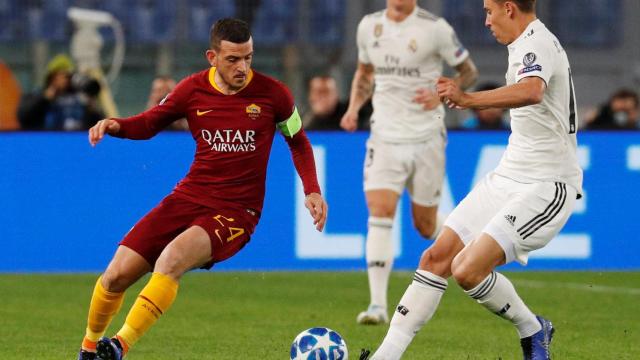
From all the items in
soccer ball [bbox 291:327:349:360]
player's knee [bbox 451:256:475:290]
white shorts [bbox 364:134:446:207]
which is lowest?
white shorts [bbox 364:134:446:207]

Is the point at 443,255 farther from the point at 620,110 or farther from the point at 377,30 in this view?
the point at 620,110

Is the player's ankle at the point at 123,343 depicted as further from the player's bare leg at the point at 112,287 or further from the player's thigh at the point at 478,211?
the player's thigh at the point at 478,211

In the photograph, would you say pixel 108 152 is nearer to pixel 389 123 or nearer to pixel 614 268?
pixel 389 123

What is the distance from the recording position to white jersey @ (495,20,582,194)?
6.58m

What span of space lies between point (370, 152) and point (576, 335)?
77.7 inches

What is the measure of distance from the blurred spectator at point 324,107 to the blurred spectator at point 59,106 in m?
1.96

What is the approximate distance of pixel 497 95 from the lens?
20.5ft

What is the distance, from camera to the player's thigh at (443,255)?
6.70 metres

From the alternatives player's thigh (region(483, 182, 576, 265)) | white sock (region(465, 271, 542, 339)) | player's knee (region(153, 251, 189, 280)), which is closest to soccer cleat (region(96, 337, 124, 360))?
player's knee (region(153, 251, 189, 280))

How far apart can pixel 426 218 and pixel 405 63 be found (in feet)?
3.63

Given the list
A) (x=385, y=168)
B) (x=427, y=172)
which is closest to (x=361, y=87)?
(x=385, y=168)

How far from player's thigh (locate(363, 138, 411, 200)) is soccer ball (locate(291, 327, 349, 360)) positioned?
2.95 metres

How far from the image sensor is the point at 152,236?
685cm

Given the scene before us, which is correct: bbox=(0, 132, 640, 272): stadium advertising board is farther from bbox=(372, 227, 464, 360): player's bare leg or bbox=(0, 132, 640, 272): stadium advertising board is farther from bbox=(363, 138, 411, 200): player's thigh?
bbox=(372, 227, 464, 360): player's bare leg
